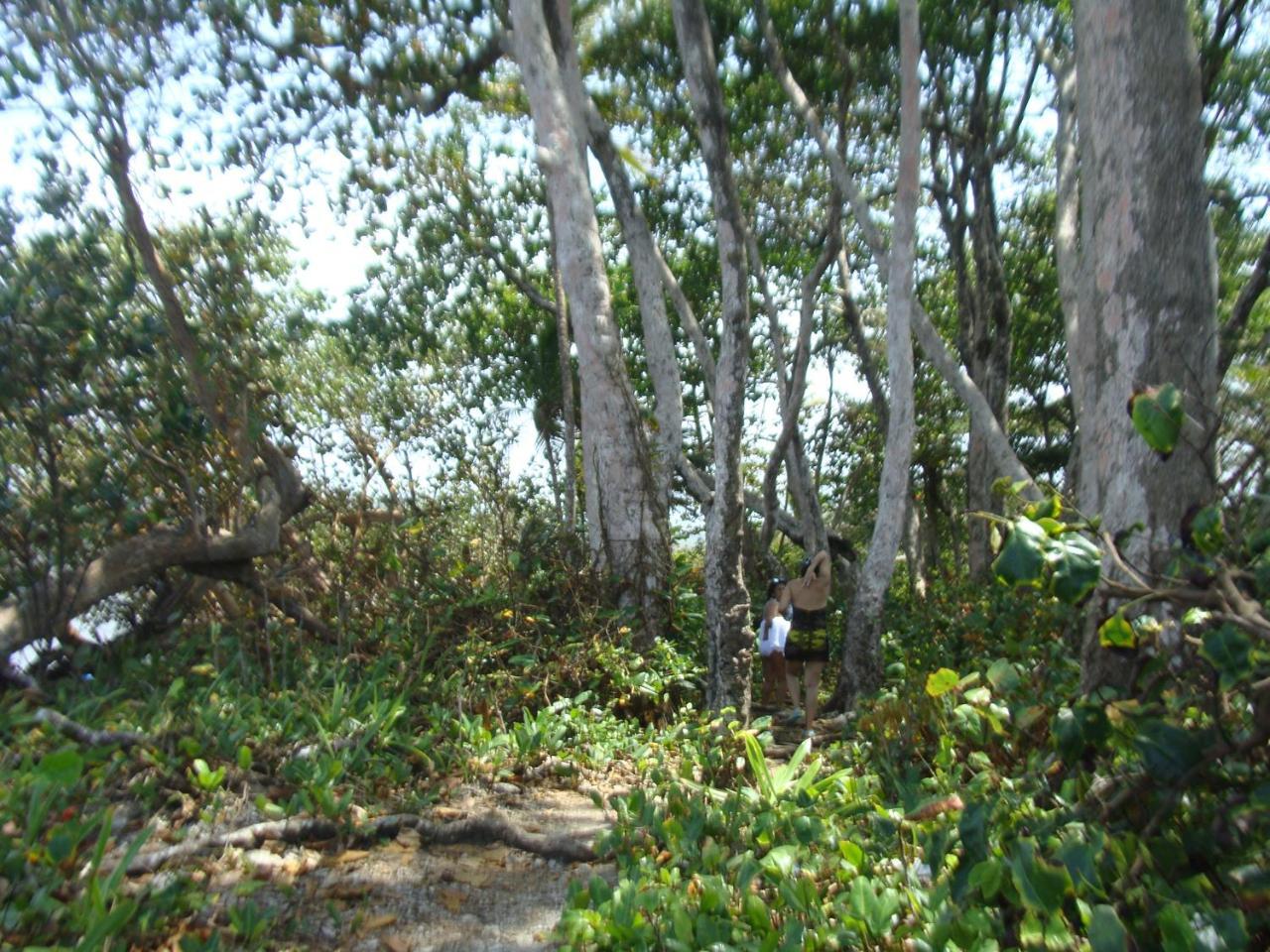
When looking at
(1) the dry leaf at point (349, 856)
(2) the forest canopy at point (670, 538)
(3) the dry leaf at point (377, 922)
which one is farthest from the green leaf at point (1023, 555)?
(1) the dry leaf at point (349, 856)

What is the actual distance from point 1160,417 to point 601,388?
22.9ft

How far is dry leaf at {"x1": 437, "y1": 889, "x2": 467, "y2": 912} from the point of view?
4258 millimetres

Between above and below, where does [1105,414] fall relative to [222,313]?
below

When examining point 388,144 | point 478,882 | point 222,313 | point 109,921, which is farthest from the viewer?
point 388,144

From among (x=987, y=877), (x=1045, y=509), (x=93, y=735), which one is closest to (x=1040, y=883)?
(x=987, y=877)

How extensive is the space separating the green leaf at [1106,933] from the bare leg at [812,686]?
650 centimetres

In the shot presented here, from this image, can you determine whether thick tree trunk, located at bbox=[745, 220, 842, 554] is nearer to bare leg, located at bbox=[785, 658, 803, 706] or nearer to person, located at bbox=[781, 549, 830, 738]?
person, located at bbox=[781, 549, 830, 738]

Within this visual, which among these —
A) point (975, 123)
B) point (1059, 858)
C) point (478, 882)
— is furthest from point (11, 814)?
point (975, 123)

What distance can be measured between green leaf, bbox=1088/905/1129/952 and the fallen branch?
426 cm

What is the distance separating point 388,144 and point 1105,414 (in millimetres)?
10592

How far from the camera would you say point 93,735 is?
498 cm

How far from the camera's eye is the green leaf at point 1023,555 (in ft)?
7.73

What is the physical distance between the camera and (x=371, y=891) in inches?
166

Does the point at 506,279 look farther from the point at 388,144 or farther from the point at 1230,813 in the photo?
the point at 1230,813
